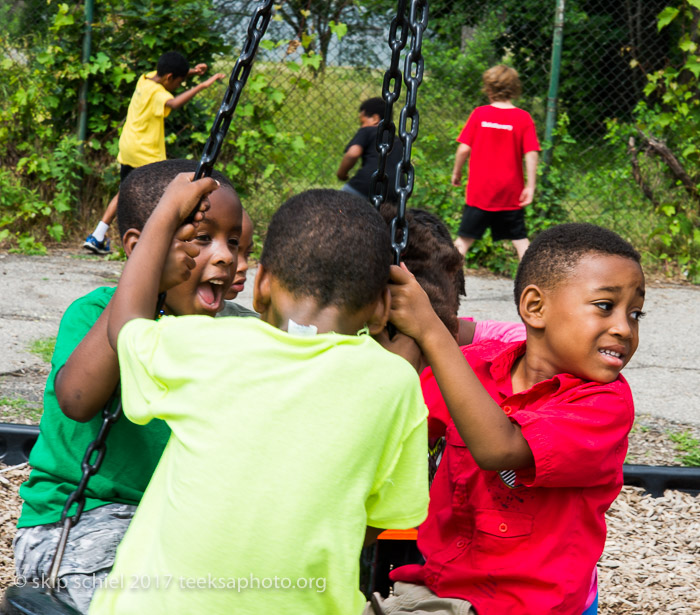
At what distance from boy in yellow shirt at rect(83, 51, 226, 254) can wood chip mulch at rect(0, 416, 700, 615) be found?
16.0 feet

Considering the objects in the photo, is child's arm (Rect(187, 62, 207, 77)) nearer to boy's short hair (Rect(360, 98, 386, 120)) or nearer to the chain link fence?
the chain link fence

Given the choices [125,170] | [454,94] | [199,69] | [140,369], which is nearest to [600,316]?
[140,369]

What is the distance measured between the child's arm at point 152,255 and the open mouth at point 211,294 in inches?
16.1

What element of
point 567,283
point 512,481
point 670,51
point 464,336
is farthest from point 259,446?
point 670,51

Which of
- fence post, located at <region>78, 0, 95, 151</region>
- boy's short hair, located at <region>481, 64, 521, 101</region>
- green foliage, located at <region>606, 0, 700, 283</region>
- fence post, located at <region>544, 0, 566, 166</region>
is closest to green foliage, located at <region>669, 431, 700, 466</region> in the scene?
boy's short hair, located at <region>481, 64, 521, 101</region>

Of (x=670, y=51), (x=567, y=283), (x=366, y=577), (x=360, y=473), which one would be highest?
(x=670, y=51)

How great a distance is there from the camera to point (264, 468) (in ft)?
4.90

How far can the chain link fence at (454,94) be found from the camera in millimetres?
9000

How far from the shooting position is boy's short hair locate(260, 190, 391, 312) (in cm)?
161

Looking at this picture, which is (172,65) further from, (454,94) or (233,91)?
(233,91)

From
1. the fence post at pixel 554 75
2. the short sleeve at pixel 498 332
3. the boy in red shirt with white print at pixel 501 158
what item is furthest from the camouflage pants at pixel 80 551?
the fence post at pixel 554 75

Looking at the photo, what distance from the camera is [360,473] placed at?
5.03ft

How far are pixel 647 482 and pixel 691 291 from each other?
16.3 ft

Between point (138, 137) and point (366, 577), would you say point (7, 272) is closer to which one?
point (138, 137)
